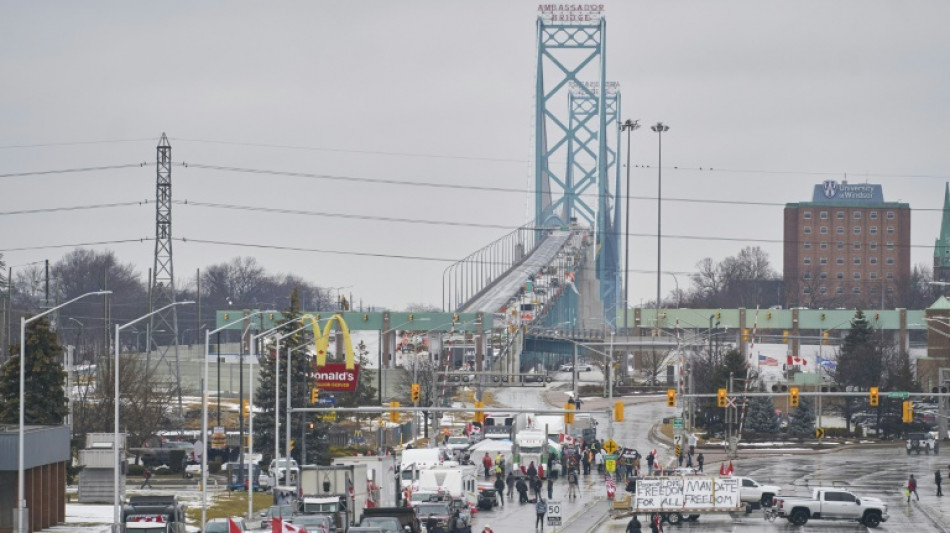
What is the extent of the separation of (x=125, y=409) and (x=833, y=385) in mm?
54006

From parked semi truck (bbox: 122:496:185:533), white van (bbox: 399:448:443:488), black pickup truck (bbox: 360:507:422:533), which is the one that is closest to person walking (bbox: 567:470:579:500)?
white van (bbox: 399:448:443:488)

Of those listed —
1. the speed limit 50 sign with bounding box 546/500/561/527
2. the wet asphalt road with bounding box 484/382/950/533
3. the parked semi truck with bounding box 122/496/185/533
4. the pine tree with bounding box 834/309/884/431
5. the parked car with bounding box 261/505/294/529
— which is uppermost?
the pine tree with bounding box 834/309/884/431

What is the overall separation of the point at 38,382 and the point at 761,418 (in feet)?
172

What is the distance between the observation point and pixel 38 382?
244 feet

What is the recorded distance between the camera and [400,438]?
357 ft

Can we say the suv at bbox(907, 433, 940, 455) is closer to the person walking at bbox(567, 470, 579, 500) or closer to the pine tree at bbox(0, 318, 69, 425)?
the person walking at bbox(567, 470, 579, 500)

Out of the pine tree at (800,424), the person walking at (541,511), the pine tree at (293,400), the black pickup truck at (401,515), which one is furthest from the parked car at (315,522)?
the pine tree at (800,424)

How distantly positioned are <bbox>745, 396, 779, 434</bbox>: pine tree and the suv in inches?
414

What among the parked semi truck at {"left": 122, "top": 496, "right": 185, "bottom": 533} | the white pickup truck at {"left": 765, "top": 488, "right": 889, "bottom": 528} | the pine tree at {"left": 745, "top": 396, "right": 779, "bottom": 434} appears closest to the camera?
the parked semi truck at {"left": 122, "top": 496, "right": 185, "bottom": 533}

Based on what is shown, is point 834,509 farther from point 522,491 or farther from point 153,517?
point 153,517

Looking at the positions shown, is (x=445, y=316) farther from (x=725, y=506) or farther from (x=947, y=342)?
(x=725, y=506)

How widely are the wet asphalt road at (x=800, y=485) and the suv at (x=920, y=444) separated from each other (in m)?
0.78

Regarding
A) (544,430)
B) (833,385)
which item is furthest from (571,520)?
(833,385)

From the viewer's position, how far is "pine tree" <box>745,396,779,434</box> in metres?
111
